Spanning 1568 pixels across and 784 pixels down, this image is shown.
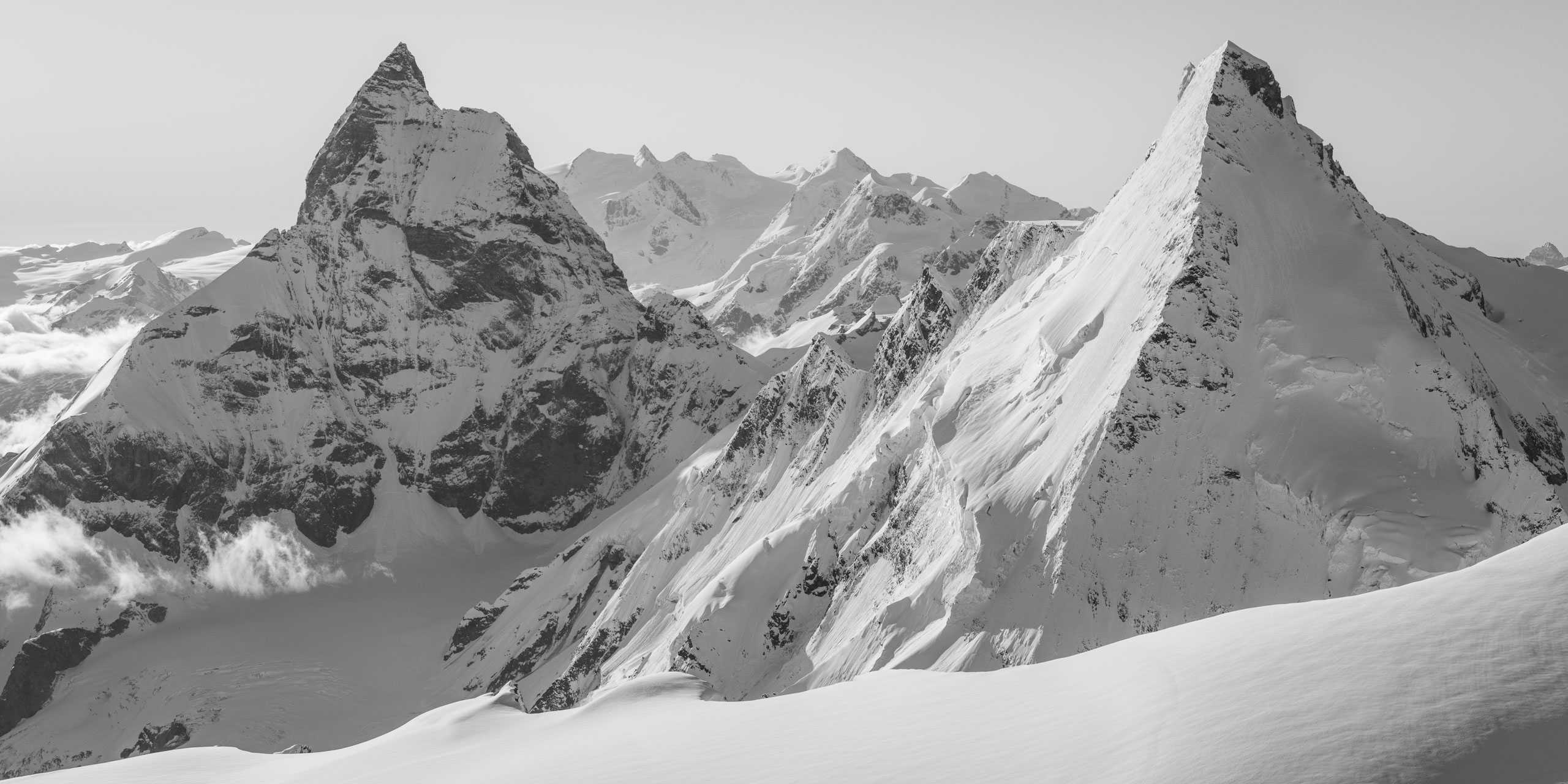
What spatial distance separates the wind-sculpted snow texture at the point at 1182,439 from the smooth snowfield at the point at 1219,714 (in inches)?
1525

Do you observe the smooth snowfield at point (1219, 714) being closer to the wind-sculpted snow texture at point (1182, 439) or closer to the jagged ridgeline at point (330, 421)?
the wind-sculpted snow texture at point (1182, 439)

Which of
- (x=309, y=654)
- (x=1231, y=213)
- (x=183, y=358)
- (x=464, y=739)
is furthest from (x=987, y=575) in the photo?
(x=183, y=358)

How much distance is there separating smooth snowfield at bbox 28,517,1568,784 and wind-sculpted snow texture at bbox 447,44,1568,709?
1525 inches

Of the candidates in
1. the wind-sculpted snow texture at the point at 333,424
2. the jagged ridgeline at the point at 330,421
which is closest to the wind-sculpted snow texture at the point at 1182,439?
the wind-sculpted snow texture at the point at 333,424

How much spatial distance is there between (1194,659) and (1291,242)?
55.7 meters

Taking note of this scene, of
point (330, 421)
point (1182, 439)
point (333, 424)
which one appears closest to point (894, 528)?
point (1182, 439)

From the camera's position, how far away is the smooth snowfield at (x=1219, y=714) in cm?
1387

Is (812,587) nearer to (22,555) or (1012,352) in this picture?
(1012,352)

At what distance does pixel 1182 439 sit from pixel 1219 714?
48.3 m

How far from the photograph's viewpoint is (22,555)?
522 feet

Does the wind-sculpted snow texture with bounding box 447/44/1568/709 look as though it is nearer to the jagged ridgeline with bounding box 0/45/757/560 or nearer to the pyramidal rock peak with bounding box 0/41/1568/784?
the pyramidal rock peak with bounding box 0/41/1568/784

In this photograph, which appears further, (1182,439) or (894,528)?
(894,528)

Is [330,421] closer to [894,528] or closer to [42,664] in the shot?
[42,664]

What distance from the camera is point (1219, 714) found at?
15.5 meters
